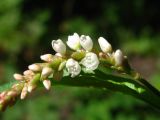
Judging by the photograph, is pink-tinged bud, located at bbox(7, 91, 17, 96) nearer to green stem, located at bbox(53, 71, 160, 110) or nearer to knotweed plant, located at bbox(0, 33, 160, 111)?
knotweed plant, located at bbox(0, 33, 160, 111)

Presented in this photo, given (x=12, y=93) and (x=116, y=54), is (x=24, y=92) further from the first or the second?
(x=116, y=54)

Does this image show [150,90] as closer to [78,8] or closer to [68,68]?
[68,68]

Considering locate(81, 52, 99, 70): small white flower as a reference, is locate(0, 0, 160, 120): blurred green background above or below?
above

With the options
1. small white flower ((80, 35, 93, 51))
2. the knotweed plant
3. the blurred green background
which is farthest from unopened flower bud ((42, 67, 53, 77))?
the blurred green background

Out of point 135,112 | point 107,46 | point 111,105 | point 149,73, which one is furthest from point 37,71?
point 149,73

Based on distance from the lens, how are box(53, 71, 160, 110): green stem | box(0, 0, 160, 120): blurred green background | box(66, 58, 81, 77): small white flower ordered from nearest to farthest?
box(66, 58, 81, 77): small white flower < box(53, 71, 160, 110): green stem < box(0, 0, 160, 120): blurred green background

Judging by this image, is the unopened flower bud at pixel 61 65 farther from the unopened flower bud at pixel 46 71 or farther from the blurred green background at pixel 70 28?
the blurred green background at pixel 70 28

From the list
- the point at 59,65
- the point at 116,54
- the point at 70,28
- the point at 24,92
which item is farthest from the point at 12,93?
the point at 70,28

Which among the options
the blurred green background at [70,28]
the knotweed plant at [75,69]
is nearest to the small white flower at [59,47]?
the knotweed plant at [75,69]
